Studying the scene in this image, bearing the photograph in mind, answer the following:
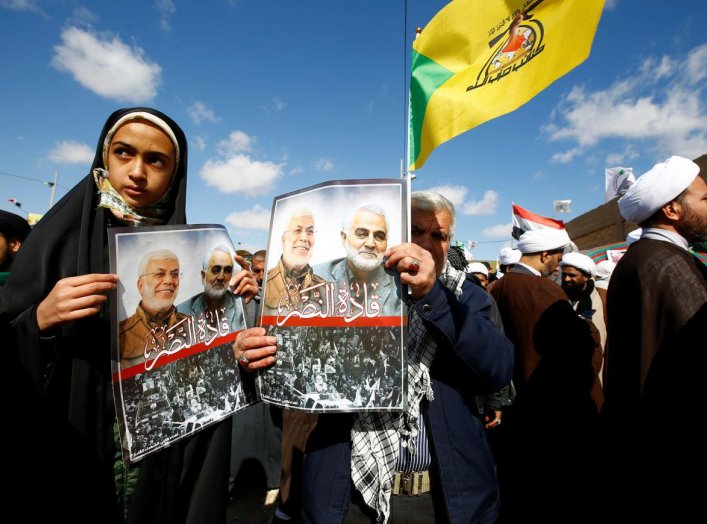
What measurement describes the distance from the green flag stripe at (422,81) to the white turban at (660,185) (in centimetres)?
128

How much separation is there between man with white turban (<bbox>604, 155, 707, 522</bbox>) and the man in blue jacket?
0.85 meters

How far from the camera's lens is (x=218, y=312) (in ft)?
4.30

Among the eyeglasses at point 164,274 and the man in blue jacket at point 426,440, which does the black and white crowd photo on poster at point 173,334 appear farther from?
the man in blue jacket at point 426,440

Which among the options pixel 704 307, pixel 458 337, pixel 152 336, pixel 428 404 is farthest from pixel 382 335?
pixel 704 307

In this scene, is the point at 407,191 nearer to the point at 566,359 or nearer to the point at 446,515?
the point at 446,515

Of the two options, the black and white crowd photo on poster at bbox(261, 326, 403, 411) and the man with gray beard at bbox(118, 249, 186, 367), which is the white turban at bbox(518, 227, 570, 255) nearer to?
the black and white crowd photo on poster at bbox(261, 326, 403, 411)

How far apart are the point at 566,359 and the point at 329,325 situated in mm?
2785

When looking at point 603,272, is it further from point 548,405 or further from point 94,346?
point 94,346

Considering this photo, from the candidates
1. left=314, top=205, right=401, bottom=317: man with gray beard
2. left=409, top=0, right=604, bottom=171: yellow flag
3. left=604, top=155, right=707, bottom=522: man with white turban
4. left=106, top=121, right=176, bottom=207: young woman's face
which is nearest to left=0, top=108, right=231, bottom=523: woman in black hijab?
left=106, top=121, right=176, bottom=207: young woman's face

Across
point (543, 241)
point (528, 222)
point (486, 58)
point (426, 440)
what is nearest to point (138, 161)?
point (426, 440)

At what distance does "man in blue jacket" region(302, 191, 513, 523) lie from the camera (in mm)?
1307

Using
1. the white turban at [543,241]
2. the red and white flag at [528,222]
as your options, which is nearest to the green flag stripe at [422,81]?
the white turban at [543,241]

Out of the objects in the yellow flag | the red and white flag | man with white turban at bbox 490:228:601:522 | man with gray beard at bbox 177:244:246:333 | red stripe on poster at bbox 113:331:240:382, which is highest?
the yellow flag

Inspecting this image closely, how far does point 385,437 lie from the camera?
137 centimetres
